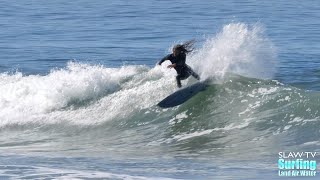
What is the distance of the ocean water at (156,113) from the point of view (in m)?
14.4

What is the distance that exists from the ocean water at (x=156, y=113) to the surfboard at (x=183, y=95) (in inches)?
4.3

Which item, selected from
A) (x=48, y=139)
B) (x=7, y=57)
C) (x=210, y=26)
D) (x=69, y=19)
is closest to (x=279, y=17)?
(x=210, y=26)

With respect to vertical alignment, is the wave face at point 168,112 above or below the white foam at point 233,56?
below

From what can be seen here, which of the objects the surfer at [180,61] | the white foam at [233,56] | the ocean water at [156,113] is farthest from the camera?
the white foam at [233,56]

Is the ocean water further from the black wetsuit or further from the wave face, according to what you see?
the black wetsuit

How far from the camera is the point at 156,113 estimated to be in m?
18.7

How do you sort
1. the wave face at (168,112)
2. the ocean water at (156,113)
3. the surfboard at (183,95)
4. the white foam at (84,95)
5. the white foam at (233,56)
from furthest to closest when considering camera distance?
the white foam at (84,95) < the white foam at (233,56) < the surfboard at (183,95) < the wave face at (168,112) < the ocean water at (156,113)

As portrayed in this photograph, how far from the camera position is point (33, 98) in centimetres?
2128

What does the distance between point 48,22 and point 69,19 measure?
1572 mm

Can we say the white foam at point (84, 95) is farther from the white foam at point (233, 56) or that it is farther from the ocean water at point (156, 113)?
the white foam at point (233, 56)

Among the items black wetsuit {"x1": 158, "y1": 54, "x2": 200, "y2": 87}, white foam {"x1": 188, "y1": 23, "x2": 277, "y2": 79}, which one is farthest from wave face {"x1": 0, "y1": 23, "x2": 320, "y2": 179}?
black wetsuit {"x1": 158, "y1": 54, "x2": 200, "y2": 87}

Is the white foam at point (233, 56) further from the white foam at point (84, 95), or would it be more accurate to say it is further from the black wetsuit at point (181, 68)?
the white foam at point (84, 95)

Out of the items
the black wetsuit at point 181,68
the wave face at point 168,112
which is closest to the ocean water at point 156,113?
the wave face at point 168,112

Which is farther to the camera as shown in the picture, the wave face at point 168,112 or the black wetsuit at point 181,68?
the black wetsuit at point 181,68
